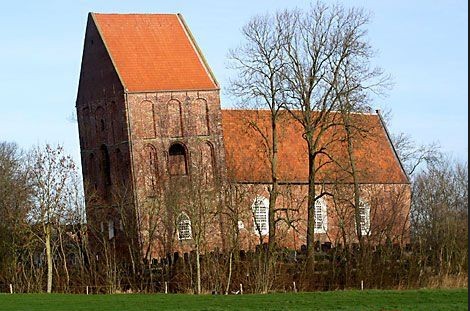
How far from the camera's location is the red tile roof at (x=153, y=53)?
69.0m

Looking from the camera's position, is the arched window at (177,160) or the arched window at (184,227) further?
the arched window at (177,160)

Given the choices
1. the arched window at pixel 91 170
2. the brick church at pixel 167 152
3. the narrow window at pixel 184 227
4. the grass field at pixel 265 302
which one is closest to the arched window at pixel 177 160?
the brick church at pixel 167 152

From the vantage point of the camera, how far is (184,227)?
64.8 metres

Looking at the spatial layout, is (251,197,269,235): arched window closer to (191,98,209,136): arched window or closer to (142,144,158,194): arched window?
(191,98,209,136): arched window

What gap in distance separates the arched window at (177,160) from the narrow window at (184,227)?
13.4 feet

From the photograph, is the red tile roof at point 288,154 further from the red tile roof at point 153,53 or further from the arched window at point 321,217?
the red tile roof at point 153,53

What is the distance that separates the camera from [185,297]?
1815 inches

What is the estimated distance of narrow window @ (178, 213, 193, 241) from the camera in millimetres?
62594

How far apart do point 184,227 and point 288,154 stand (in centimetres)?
1263

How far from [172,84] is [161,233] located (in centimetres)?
905

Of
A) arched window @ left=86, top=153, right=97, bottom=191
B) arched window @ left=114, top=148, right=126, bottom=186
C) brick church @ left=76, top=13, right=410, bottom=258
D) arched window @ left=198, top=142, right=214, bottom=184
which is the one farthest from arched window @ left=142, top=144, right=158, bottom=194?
arched window @ left=86, top=153, right=97, bottom=191

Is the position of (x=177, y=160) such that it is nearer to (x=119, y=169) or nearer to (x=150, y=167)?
(x=150, y=167)

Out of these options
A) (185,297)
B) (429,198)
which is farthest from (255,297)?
(429,198)

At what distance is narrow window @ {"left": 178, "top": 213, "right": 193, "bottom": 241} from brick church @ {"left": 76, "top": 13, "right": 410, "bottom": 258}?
73 mm
